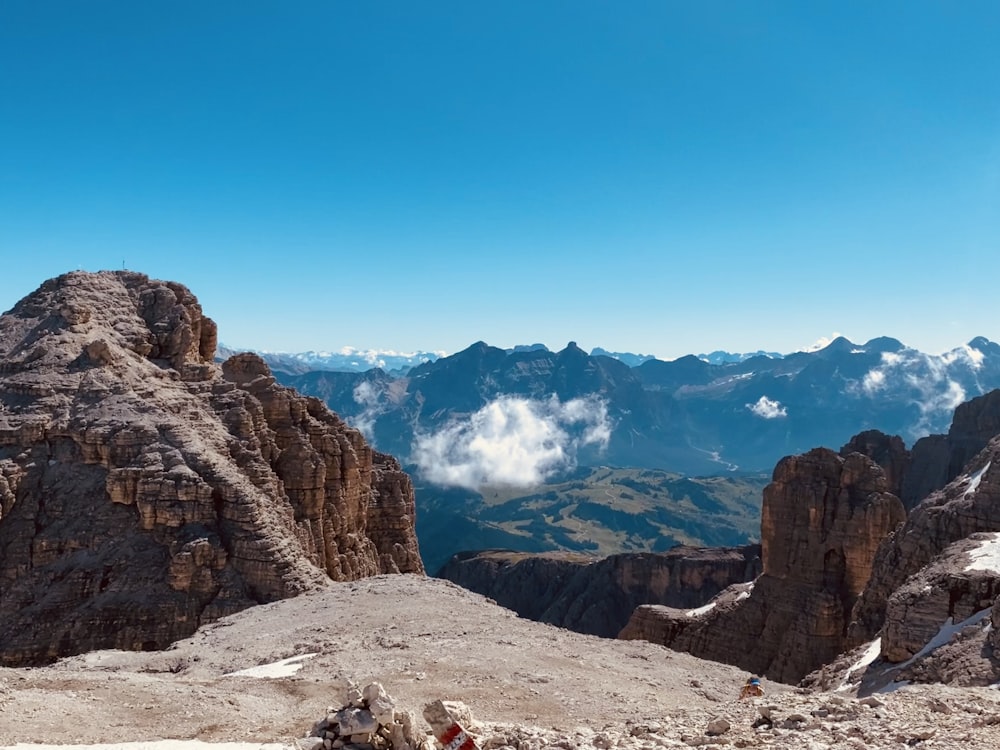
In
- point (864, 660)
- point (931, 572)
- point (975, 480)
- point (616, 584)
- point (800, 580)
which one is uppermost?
point (975, 480)

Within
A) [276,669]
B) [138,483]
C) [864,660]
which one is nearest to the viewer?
[276,669]

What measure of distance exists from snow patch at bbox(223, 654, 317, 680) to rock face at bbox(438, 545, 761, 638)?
371ft

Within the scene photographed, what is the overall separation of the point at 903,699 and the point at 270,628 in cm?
2456

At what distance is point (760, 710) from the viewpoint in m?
18.8

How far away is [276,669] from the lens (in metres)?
28.7

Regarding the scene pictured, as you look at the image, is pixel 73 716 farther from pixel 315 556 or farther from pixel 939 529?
pixel 939 529

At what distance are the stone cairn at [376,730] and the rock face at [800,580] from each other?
65350mm

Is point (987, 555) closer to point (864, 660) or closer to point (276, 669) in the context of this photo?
point (864, 660)

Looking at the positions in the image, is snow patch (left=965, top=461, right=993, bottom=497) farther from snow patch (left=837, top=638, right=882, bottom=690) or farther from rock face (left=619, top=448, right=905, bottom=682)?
rock face (left=619, top=448, right=905, bottom=682)

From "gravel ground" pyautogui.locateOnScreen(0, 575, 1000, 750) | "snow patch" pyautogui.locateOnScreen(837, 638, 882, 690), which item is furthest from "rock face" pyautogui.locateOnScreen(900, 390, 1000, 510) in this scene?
"gravel ground" pyautogui.locateOnScreen(0, 575, 1000, 750)

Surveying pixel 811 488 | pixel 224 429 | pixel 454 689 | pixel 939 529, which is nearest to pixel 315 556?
pixel 224 429

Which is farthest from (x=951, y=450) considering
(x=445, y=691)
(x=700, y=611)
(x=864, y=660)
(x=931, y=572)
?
(x=445, y=691)

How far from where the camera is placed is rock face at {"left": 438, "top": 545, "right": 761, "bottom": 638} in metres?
139

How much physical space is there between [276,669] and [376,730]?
14.2 m
